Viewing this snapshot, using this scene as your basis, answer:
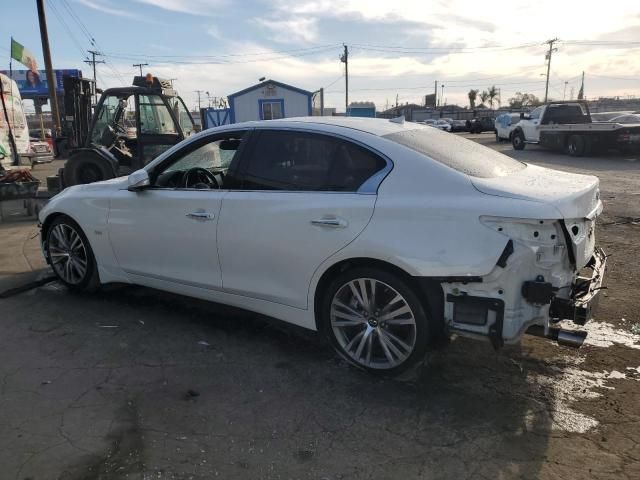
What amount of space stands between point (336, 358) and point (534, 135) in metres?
20.7

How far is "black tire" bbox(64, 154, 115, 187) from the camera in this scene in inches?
409

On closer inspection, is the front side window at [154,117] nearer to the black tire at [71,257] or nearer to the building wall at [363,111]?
the black tire at [71,257]

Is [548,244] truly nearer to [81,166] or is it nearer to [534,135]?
[81,166]

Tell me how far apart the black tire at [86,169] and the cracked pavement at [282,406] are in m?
6.35

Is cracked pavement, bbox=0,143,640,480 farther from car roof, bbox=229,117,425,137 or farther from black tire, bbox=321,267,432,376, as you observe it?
car roof, bbox=229,117,425,137

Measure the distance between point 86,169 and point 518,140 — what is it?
18912mm

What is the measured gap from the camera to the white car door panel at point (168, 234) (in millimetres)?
4090

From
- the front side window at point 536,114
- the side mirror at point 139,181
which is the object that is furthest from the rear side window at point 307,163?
the front side window at point 536,114

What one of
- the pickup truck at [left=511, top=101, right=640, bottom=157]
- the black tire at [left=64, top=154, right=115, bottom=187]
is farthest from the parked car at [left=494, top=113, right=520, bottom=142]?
the black tire at [left=64, top=154, right=115, bottom=187]

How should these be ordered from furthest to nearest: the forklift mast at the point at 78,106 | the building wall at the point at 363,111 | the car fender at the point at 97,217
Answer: the building wall at the point at 363,111
the forklift mast at the point at 78,106
the car fender at the point at 97,217

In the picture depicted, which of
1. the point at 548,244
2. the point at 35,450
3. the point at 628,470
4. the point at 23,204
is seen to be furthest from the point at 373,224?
the point at 23,204

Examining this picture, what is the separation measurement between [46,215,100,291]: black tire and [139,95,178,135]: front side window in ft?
19.5

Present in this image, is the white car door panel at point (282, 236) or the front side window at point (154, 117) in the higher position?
the front side window at point (154, 117)

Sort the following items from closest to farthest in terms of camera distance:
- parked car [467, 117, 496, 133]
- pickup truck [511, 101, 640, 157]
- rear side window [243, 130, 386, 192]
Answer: rear side window [243, 130, 386, 192], pickup truck [511, 101, 640, 157], parked car [467, 117, 496, 133]
